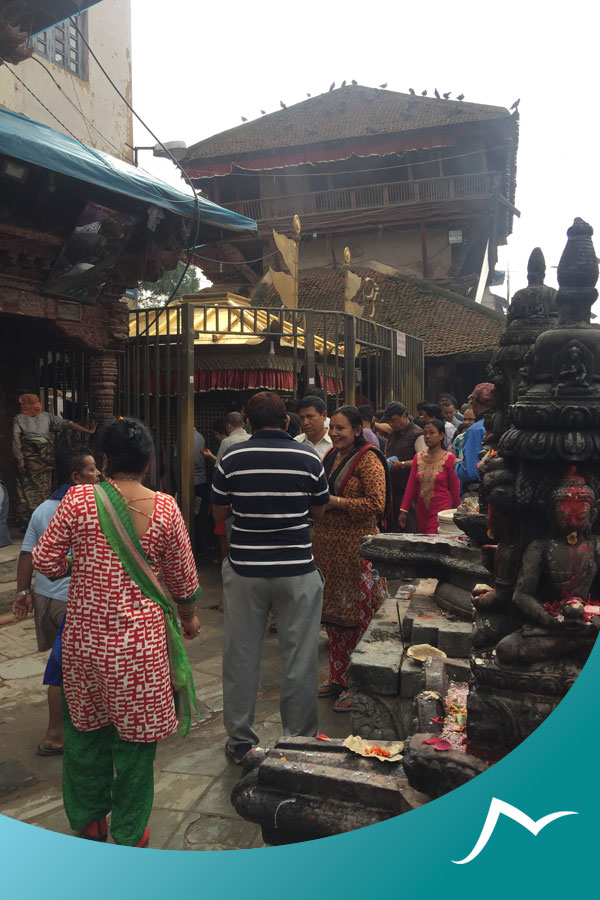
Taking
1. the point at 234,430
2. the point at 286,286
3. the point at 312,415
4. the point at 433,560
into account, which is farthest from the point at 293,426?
the point at 286,286

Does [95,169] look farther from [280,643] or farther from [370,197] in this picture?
[370,197]

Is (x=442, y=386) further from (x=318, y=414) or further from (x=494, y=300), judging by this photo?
(x=318, y=414)

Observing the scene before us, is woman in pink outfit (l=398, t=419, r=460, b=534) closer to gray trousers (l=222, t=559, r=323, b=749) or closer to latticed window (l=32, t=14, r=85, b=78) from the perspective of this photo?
gray trousers (l=222, t=559, r=323, b=749)

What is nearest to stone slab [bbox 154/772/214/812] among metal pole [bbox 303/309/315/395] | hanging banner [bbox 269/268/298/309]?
metal pole [bbox 303/309/315/395]

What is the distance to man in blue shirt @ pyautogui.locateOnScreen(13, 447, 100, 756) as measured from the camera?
331cm

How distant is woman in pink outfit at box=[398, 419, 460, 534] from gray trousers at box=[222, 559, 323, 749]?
80.3 inches

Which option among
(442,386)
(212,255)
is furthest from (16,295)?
(212,255)

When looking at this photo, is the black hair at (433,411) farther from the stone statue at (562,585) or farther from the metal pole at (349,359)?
the stone statue at (562,585)

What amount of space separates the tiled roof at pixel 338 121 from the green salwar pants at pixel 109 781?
17226mm

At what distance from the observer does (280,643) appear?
3.24 m

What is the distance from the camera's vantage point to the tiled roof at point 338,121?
17.2 meters

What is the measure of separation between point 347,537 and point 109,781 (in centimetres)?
190

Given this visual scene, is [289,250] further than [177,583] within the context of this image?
Yes

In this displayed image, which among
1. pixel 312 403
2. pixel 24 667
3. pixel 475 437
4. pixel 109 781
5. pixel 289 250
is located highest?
pixel 289 250
